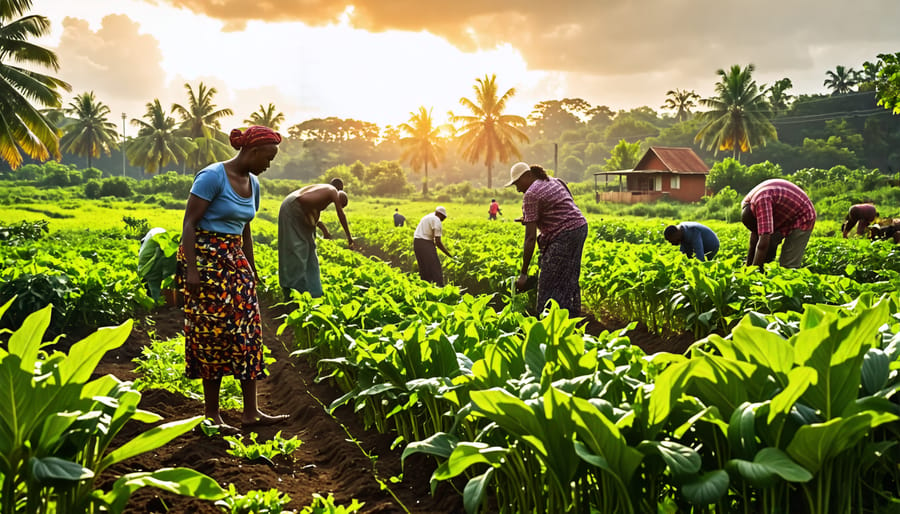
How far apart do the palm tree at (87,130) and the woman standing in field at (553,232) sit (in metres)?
62.1

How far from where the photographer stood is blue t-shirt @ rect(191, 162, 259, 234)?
13.2 ft

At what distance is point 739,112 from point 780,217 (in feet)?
147

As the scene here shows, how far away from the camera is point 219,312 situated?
4125 millimetres

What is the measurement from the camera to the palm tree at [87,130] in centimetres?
6109

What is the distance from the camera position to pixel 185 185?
50.2m

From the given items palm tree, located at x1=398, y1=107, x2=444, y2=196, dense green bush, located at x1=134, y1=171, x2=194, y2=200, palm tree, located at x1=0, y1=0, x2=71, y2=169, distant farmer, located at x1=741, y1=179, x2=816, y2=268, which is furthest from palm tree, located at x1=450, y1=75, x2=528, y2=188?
distant farmer, located at x1=741, y1=179, x2=816, y2=268

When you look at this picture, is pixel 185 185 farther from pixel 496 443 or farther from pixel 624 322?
pixel 496 443

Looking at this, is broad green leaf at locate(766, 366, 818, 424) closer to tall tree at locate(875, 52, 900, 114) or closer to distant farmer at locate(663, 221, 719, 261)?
distant farmer at locate(663, 221, 719, 261)

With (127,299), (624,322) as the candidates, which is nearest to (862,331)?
(624,322)

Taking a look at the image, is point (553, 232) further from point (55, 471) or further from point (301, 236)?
point (55, 471)

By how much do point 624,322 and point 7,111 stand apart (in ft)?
69.2

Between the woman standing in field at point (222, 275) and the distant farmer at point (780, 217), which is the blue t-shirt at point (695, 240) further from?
the woman standing in field at point (222, 275)

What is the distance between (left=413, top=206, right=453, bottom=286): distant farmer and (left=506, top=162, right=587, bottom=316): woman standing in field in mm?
3889

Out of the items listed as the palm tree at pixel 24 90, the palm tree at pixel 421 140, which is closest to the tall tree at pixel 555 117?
the palm tree at pixel 421 140
